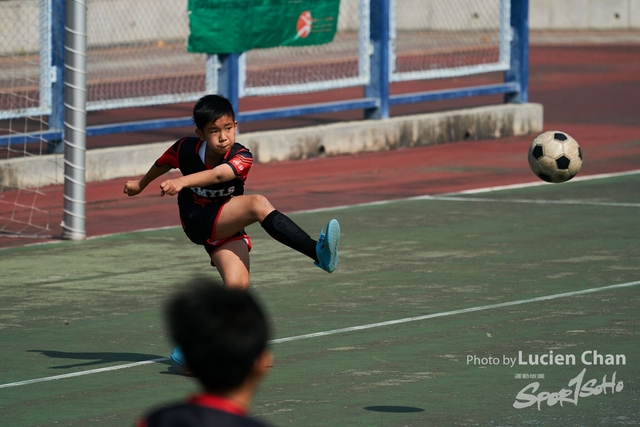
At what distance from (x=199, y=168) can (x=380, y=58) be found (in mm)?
12587

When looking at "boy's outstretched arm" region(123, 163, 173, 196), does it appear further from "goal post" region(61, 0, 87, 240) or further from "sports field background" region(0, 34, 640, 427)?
"goal post" region(61, 0, 87, 240)

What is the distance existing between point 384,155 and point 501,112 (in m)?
2.90

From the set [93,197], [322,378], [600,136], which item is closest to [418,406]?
[322,378]

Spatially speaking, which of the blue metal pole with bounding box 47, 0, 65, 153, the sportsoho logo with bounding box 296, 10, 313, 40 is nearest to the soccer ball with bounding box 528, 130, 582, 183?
the blue metal pole with bounding box 47, 0, 65, 153

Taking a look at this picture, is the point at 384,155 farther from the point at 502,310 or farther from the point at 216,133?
the point at 216,133

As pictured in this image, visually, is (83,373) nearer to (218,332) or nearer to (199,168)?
(199,168)

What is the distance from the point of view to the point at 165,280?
10.8 metres

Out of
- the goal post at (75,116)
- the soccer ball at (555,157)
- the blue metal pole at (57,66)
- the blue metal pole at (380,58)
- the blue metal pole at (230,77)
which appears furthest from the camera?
the blue metal pole at (380,58)

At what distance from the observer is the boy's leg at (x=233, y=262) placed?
7801 millimetres

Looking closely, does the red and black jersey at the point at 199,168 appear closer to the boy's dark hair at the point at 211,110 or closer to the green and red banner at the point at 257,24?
the boy's dark hair at the point at 211,110

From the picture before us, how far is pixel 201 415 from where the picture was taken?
305 centimetres

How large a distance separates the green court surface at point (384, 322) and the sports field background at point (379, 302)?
0.02 m

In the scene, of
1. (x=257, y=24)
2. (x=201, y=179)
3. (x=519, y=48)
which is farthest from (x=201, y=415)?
(x=519, y=48)

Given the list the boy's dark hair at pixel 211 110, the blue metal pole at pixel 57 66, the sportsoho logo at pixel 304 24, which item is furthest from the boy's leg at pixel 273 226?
the sportsoho logo at pixel 304 24
